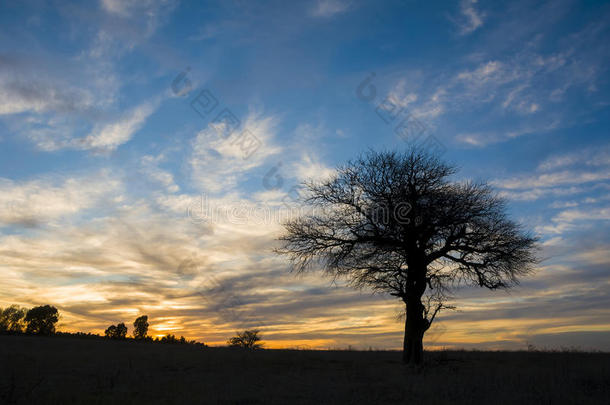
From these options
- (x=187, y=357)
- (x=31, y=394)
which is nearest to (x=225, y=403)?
(x=31, y=394)

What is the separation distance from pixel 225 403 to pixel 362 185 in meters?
12.7

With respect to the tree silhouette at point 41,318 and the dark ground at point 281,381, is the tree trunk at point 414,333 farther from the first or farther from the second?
the tree silhouette at point 41,318

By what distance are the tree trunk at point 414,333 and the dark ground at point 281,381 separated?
727mm

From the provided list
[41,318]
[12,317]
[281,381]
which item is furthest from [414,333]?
[12,317]

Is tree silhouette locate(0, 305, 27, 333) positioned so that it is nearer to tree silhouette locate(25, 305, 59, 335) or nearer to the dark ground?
tree silhouette locate(25, 305, 59, 335)

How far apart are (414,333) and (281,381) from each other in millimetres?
7638

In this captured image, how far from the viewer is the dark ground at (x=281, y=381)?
1105 centimetres

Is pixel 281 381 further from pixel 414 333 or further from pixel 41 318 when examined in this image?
pixel 41 318

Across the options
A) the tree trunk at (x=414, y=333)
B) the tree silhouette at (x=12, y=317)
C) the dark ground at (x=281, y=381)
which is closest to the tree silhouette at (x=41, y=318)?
the tree silhouette at (x=12, y=317)

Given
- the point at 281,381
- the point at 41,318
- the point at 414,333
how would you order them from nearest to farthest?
the point at 281,381 < the point at 414,333 < the point at 41,318

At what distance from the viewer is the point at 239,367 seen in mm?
18500

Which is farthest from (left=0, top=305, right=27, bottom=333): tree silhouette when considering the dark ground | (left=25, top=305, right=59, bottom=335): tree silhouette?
the dark ground

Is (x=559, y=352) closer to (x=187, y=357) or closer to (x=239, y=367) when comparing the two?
(x=239, y=367)

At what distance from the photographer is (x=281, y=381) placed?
14.6 m
